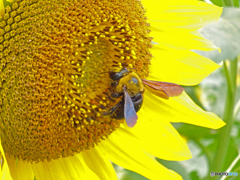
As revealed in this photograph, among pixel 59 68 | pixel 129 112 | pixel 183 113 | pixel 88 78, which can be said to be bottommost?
pixel 183 113

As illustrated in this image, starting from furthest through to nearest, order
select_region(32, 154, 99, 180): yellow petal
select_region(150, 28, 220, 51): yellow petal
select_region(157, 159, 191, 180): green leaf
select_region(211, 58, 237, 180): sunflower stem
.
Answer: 1. select_region(157, 159, 191, 180): green leaf
2. select_region(211, 58, 237, 180): sunflower stem
3. select_region(150, 28, 220, 51): yellow petal
4. select_region(32, 154, 99, 180): yellow petal

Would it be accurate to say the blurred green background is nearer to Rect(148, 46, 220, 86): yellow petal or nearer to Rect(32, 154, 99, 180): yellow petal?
Rect(148, 46, 220, 86): yellow petal

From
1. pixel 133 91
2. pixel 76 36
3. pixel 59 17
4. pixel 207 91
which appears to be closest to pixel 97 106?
pixel 133 91

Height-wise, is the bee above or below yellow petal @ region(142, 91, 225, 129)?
above

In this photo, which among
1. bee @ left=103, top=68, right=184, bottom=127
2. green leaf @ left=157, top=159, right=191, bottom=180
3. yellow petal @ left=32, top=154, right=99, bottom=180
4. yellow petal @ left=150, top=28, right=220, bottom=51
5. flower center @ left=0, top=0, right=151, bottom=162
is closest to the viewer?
flower center @ left=0, top=0, right=151, bottom=162

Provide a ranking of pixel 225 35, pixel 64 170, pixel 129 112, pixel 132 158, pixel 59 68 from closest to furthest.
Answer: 1. pixel 59 68
2. pixel 129 112
3. pixel 64 170
4. pixel 132 158
5. pixel 225 35

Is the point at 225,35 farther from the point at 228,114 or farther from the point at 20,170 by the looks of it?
the point at 20,170

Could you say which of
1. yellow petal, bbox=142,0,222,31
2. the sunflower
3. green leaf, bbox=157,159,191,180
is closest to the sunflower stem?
green leaf, bbox=157,159,191,180

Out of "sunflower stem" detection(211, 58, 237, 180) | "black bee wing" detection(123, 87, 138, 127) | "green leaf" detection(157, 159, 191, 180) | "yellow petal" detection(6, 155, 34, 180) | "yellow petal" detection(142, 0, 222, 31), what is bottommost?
"green leaf" detection(157, 159, 191, 180)

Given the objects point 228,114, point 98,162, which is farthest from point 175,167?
point 98,162
